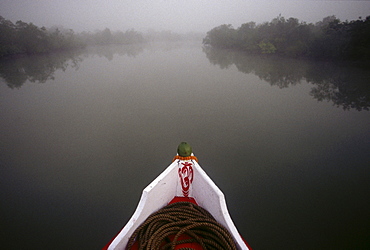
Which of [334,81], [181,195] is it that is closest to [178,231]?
[181,195]

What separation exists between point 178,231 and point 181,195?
0.56 meters

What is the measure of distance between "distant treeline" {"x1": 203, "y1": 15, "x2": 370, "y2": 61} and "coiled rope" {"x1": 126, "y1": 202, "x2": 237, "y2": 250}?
19.3 meters

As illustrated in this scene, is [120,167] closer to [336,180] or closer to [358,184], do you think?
[336,180]

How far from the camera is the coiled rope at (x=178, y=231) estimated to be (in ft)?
4.96

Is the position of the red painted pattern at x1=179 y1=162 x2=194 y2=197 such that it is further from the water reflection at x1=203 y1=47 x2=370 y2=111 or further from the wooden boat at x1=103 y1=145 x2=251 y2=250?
the water reflection at x1=203 y1=47 x2=370 y2=111

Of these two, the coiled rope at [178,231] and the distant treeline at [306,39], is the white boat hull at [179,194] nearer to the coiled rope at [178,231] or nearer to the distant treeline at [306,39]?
the coiled rope at [178,231]

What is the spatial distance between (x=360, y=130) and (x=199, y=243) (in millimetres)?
6500

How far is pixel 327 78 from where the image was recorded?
1161cm

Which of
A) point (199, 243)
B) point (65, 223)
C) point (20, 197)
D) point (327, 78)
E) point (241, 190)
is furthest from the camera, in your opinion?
point (327, 78)

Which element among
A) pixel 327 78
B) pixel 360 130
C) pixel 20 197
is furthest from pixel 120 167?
pixel 327 78

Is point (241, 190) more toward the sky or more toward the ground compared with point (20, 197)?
more toward the ground

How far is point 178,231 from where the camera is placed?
5.35 ft

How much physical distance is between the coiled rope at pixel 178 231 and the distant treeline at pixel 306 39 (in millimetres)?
19334

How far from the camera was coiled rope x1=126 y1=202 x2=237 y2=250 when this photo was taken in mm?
1513
